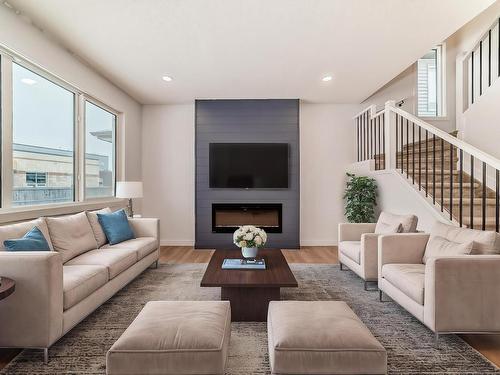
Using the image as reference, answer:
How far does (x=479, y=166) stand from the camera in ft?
14.5

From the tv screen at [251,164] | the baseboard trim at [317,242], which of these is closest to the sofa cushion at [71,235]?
the tv screen at [251,164]

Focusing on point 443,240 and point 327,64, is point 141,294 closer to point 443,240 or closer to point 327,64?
point 443,240

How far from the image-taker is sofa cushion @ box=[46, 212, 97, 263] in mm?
2922

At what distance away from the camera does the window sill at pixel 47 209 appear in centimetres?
284

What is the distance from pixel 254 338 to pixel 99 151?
3.92 meters

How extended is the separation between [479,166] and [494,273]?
9.65 feet

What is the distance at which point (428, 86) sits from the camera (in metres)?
5.91

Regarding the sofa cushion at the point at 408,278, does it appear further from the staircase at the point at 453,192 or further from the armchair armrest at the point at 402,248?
the staircase at the point at 453,192

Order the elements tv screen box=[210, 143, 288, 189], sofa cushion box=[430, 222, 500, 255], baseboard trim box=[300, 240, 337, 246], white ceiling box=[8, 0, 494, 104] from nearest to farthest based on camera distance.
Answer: sofa cushion box=[430, 222, 500, 255] < white ceiling box=[8, 0, 494, 104] < tv screen box=[210, 143, 288, 189] < baseboard trim box=[300, 240, 337, 246]

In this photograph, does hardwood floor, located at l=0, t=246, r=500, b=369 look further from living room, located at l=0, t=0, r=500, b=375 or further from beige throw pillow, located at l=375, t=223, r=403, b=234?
beige throw pillow, located at l=375, t=223, r=403, b=234

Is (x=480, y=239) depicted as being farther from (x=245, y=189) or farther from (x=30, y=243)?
(x=245, y=189)

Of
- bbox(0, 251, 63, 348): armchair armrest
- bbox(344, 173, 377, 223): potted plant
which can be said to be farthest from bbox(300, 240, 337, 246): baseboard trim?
bbox(0, 251, 63, 348): armchair armrest

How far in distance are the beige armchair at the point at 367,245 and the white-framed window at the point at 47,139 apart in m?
3.69

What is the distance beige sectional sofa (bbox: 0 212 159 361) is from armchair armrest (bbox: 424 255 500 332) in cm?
267
